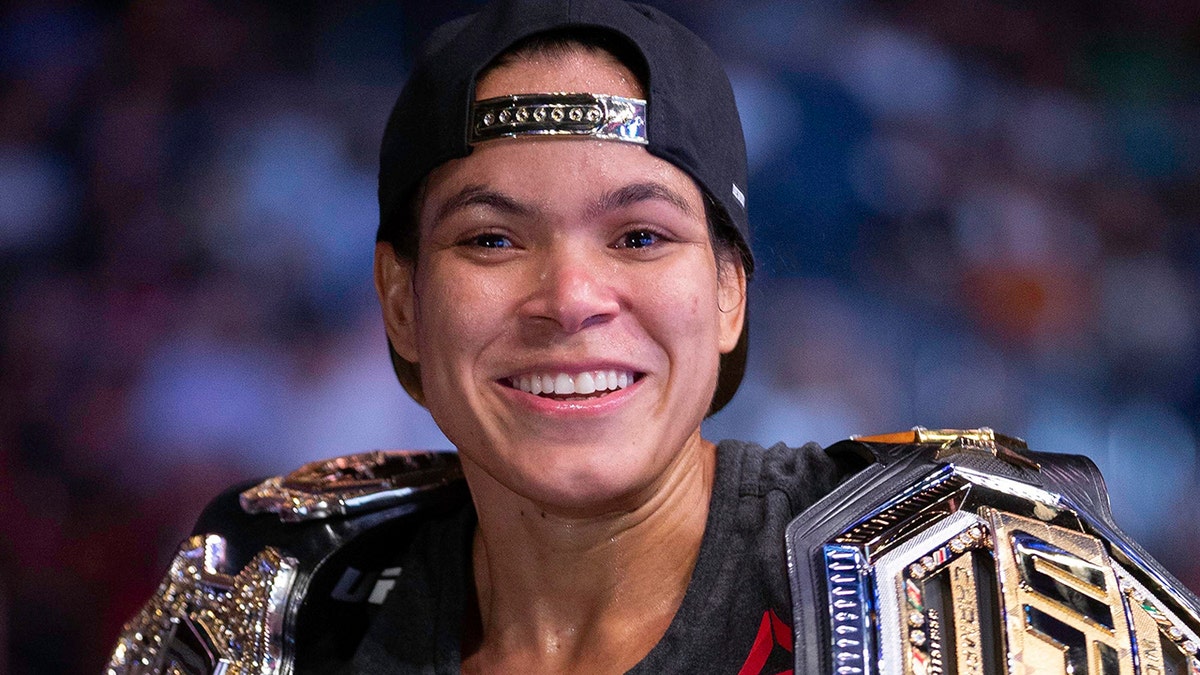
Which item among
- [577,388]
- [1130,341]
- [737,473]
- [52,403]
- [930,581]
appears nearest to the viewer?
[930,581]

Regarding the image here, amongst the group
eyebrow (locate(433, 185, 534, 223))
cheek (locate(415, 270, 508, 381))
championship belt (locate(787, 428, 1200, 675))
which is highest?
eyebrow (locate(433, 185, 534, 223))

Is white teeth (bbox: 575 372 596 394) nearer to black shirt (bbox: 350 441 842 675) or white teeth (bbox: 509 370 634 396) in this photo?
white teeth (bbox: 509 370 634 396)

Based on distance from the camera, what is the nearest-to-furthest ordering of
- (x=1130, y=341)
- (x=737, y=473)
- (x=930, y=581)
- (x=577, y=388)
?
(x=930, y=581) → (x=577, y=388) → (x=737, y=473) → (x=1130, y=341)

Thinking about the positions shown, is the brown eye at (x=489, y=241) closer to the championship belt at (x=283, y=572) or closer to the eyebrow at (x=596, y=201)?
the eyebrow at (x=596, y=201)

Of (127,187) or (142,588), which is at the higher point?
(127,187)

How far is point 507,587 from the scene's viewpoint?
4.84 feet

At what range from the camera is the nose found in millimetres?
1218

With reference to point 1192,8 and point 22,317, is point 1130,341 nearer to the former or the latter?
point 1192,8

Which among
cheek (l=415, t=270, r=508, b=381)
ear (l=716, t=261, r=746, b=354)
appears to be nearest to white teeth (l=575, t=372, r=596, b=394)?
cheek (l=415, t=270, r=508, b=381)

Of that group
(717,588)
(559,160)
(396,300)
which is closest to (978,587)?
(717,588)

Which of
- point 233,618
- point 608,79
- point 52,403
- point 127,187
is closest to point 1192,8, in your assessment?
point 608,79

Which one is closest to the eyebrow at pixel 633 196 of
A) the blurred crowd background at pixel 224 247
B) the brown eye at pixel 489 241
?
the brown eye at pixel 489 241

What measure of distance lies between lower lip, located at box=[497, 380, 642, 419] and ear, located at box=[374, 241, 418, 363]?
287 mm

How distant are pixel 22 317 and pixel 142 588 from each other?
1.91 feet
